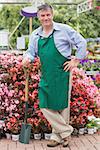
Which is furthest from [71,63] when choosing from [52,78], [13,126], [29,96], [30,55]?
[13,126]

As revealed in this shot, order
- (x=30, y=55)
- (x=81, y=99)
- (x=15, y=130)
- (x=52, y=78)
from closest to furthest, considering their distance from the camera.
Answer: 1. (x=52, y=78)
2. (x=30, y=55)
3. (x=15, y=130)
4. (x=81, y=99)

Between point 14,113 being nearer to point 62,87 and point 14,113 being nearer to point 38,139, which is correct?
point 38,139

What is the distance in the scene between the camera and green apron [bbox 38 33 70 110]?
540 cm

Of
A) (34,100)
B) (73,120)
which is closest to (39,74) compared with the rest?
(34,100)

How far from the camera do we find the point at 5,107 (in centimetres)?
607

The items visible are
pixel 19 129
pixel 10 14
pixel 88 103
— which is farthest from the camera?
pixel 10 14

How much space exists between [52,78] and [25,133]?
2.68 ft

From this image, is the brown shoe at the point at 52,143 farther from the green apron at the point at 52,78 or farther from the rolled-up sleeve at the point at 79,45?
the rolled-up sleeve at the point at 79,45

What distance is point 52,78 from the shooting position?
215 inches

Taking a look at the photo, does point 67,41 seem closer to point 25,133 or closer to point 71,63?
point 71,63

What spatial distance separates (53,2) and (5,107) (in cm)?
645

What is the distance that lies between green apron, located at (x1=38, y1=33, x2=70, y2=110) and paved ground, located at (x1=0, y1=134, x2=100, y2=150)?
50 centimetres

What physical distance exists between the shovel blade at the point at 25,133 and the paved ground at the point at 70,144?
2.5 inches

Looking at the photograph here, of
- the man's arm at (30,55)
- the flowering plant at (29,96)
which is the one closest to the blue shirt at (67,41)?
the man's arm at (30,55)
